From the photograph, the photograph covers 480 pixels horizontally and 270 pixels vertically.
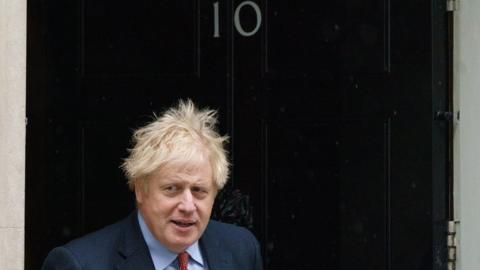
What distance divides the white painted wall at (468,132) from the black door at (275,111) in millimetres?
90

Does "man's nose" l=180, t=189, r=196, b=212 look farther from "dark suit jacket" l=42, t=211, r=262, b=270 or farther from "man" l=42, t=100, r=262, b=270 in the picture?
"dark suit jacket" l=42, t=211, r=262, b=270

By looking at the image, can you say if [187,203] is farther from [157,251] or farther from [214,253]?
[214,253]

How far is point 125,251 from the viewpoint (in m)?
4.38

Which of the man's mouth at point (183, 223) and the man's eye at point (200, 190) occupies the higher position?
the man's eye at point (200, 190)

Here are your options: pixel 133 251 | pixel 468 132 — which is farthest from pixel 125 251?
pixel 468 132

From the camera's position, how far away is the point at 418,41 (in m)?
6.64

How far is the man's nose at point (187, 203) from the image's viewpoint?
4.29 meters

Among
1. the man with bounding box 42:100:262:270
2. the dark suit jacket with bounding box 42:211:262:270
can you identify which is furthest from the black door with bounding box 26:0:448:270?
the man with bounding box 42:100:262:270

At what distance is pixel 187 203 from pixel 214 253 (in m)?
0.33

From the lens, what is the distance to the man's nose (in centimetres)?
429
